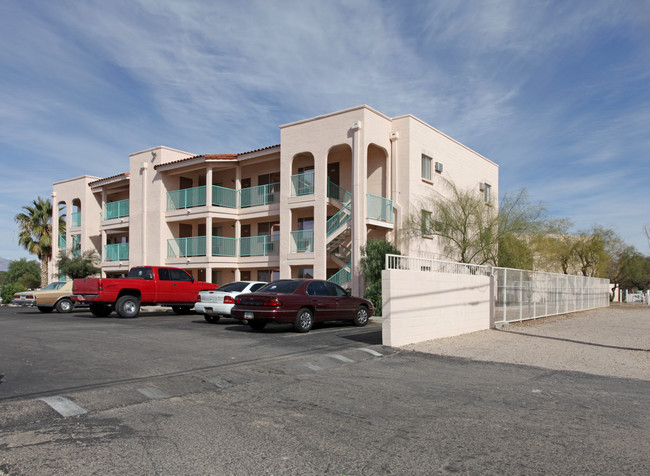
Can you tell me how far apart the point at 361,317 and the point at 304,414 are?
10.8 metres

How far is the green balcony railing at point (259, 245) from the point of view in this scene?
2638cm

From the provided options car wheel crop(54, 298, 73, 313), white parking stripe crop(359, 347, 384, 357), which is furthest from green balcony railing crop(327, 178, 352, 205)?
white parking stripe crop(359, 347, 384, 357)

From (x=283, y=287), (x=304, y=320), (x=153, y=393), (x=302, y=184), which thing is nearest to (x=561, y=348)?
(x=304, y=320)

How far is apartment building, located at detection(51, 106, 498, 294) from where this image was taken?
23484 mm

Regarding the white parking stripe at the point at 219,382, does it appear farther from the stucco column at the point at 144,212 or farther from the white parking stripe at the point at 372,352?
the stucco column at the point at 144,212

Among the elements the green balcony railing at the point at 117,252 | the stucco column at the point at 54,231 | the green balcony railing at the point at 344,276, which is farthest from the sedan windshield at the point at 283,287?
the stucco column at the point at 54,231

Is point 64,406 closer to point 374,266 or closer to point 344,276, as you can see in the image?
point 374,266

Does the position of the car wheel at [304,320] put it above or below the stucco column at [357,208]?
below

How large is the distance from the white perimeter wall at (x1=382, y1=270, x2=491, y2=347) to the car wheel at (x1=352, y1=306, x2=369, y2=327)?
3.18 meters

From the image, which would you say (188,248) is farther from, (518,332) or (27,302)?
(518,332)

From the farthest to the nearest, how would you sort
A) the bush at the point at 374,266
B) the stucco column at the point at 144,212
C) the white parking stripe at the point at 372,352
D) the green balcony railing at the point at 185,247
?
the stucco column at the point at 144,212
the green balcony railing at the point at 185,247
the bush at the point at 374,266
the white parking stripe at the point at 372,352

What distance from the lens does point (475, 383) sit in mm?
8414

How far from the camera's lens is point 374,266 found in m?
21.6

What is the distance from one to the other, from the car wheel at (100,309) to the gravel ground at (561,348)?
13.0 metres
